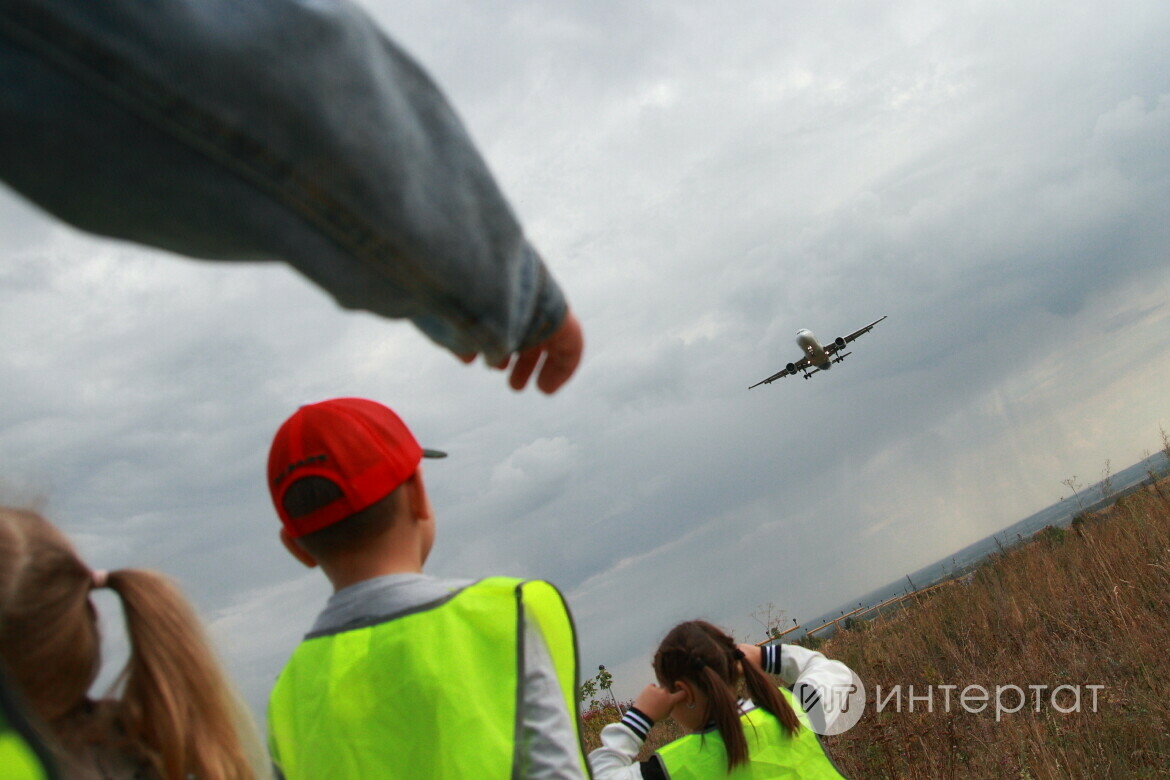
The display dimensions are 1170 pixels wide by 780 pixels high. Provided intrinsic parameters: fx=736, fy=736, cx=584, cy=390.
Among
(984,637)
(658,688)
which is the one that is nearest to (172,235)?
(658,688)

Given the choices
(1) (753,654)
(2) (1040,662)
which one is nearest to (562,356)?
(1) (753,654)

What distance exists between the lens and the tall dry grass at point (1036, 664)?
209 inches

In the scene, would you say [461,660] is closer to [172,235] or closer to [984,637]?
[172,235]

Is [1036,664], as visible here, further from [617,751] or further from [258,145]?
[258,145]

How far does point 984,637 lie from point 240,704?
31.9ft

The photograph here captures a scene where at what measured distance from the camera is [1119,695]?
5.95 m

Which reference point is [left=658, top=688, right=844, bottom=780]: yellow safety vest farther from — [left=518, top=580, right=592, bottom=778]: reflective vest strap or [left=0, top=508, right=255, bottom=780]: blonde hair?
[left=0, top=508, right=255, bottom=780]: blonde hair

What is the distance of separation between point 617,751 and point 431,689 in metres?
1.93

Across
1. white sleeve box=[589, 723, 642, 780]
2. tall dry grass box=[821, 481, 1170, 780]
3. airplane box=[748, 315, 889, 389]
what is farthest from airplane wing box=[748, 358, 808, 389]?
white sleeve box=[589, 723, 642, 780]

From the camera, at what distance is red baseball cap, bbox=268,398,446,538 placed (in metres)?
1.76

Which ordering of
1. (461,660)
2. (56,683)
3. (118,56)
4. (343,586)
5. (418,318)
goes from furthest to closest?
(343,586), (461,660), (56,683), (418,318), (118,56)

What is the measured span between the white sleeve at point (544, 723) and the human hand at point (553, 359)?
73 cm

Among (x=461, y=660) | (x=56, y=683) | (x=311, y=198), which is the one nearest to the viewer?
(x=311, y=198)

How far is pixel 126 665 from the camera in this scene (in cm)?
154
